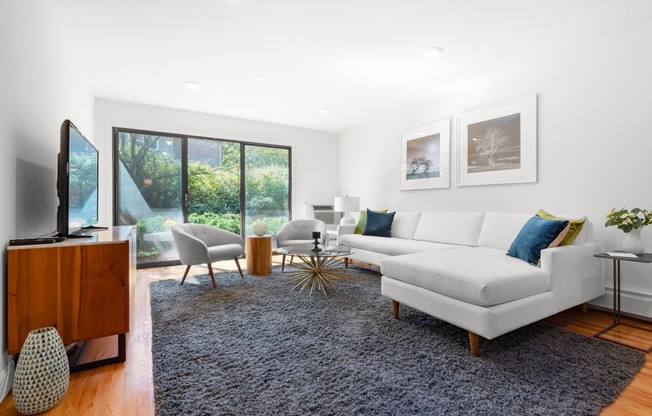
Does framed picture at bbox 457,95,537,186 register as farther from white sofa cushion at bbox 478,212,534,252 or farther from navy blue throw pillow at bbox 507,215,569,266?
navy blue throw pillow at bbox 507,215,569,266

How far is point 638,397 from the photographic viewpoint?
1.47 meters

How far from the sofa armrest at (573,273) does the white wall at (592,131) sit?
32 cm

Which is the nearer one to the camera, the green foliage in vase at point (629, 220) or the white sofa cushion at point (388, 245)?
the green foliage in vase at point (629, 220)

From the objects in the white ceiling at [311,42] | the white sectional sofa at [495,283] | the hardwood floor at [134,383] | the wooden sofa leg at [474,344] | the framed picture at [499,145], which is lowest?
the hardwood floor at [134,383]

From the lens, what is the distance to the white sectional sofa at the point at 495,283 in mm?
1829

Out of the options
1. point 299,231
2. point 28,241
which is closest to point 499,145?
point 299,231

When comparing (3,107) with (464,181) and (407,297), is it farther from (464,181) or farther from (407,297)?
(464,181)

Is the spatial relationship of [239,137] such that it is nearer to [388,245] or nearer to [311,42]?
[311,42]

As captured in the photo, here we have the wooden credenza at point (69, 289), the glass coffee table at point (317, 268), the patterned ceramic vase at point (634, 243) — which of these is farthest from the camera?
the glass coffee table at point (317, 268)

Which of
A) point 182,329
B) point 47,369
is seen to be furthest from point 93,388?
point 182,329

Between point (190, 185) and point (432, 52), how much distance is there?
3.86 meters

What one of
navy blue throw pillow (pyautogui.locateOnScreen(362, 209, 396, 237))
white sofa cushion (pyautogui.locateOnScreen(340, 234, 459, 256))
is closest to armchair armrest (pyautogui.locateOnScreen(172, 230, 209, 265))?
white sofa cushion (pyautogui.locateOnScreen(340, 234, 459, 256))

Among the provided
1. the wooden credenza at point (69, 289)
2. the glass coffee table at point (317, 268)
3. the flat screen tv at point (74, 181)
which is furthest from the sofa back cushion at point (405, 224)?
the flat screen tv at point (74, 181)

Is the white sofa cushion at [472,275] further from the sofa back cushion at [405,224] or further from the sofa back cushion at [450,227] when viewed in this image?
the sofa back cushion at [405,224]
